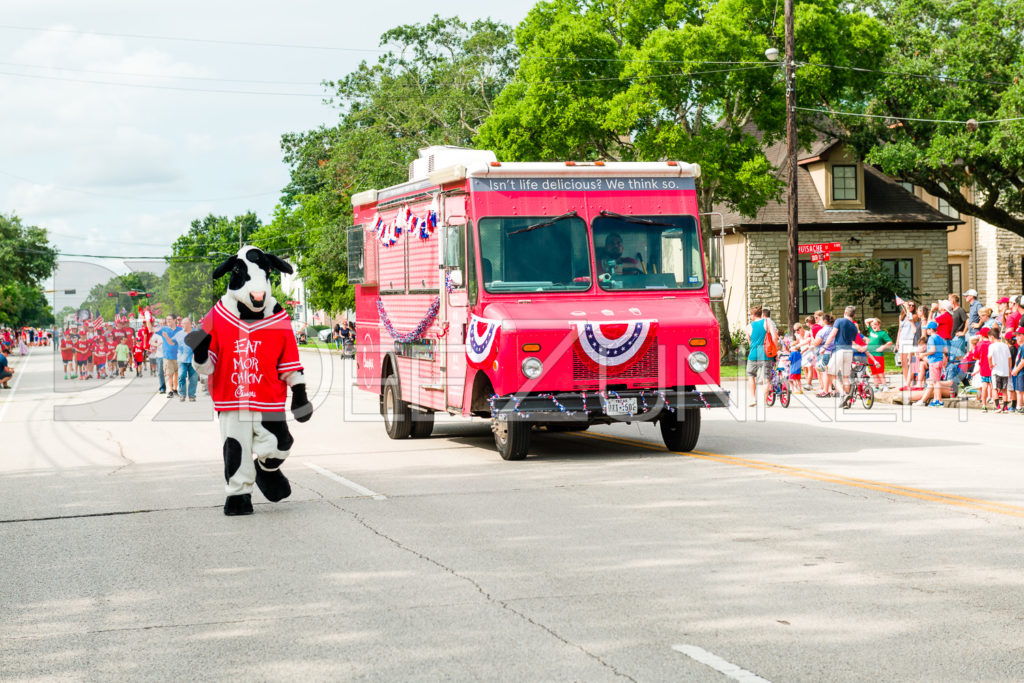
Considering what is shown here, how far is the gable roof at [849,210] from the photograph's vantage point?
41719 millimetres

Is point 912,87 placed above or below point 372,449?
above

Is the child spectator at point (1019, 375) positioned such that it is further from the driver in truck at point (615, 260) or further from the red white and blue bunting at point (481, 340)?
the red white and blue bunting at point (481, 340)

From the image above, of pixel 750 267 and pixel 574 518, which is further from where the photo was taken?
pixel 750 267

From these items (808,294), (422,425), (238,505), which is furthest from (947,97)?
(238,505)

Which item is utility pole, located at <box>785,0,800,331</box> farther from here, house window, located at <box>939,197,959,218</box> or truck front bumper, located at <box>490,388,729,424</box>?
house window, located at <box>939,197,959,218</box>

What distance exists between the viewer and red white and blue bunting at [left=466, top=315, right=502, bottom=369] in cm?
1239

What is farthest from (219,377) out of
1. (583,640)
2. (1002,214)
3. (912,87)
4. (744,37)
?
(1002,214)

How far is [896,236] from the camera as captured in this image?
42.9 metres

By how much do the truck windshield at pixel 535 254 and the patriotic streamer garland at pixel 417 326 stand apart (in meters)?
1.27

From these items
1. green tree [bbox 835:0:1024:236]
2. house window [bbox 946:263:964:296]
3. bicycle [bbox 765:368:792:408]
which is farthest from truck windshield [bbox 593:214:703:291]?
house window [bbox 946:263:964:296]

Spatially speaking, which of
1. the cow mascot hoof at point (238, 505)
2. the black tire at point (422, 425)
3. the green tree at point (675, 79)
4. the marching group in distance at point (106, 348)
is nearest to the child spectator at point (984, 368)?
the black tire at point (422, 425)

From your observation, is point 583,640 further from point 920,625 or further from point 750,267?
point 750,267

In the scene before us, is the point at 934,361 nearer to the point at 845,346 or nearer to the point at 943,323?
the point at 943,323

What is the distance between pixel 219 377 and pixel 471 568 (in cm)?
326
